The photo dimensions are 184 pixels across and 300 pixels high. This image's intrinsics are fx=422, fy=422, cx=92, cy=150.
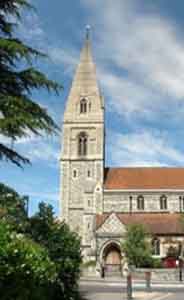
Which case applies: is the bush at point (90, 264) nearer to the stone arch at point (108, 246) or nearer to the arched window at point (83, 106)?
the stone arch at point (108, 246)

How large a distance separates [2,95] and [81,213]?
4804 cm

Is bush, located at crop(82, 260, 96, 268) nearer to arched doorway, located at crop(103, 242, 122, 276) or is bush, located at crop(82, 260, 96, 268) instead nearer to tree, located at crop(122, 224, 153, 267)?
arched doorway, located at crop(103, 242, 122, 276)

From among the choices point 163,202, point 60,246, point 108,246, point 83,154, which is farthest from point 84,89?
point 60,246

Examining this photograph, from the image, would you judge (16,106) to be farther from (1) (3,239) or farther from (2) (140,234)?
(2) (140,234)

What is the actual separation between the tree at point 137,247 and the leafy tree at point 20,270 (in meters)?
34.8

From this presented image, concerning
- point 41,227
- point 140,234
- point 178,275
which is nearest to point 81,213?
point 140,234

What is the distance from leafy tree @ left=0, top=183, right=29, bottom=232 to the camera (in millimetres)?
10328

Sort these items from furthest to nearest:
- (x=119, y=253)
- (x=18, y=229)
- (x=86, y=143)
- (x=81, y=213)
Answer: (x=86, y=143)
(x=81, y=213)
(x=119, y=253)
(x=18, y=229)

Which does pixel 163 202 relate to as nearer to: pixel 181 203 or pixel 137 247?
pixel 181 203

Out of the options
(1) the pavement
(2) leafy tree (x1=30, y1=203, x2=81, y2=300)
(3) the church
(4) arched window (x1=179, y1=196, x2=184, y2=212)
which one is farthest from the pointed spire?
(2) leafy tree (x1=30, y1=203, x2=81, y2=300)

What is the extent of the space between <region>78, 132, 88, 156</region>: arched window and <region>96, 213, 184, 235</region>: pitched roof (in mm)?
10283

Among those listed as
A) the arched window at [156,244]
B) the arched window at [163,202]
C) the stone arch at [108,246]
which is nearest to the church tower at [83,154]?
the stone arch at [108,246]

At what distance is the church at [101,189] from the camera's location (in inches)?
1983

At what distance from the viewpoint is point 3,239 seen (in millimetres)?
6961
